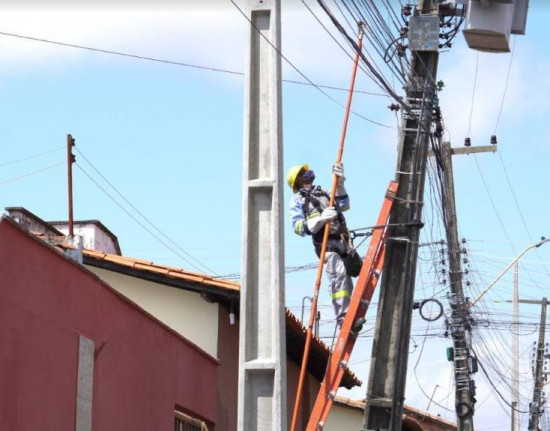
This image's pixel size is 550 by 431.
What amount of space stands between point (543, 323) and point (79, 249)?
2939cm

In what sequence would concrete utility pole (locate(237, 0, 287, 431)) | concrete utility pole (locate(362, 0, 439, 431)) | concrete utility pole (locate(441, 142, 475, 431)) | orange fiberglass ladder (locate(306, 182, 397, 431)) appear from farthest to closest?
concrete utility pole (locate(441, 142, 475, 431)) → concrete utility pole (locate(362, 0, 439, 431)) → orange fiberglass ladder (locate(306, 182, 397, 431)) → concrete utility pole (locate(237, 0, 287, 431))

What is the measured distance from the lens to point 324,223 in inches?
519

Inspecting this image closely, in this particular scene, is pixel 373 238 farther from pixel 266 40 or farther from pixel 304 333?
pixel 304 333

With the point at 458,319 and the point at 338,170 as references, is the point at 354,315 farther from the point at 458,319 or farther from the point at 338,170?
the point at 458,319

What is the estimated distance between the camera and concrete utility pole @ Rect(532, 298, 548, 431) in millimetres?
44094

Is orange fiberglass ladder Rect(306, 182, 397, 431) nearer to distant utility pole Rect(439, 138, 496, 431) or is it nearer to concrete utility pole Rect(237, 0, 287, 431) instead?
concrete utility pole Rect(237, 0, 287, 431)

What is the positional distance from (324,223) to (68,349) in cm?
285

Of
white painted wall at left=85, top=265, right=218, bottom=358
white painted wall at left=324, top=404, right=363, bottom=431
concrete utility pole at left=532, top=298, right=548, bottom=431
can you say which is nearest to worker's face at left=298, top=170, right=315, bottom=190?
white painted wall at left=85, top=265, right=218, bottom=358

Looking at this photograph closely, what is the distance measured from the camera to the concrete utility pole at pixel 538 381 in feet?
145

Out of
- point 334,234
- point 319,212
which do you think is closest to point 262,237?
point 319,212

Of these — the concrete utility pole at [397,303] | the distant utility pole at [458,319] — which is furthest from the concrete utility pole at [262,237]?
the distant utility pole at [458,319]

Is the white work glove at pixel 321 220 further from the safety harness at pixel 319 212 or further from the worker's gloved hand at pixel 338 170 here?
the worker's gloved hand at pixel 338 170

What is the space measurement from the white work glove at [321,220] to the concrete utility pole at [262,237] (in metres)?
2.14

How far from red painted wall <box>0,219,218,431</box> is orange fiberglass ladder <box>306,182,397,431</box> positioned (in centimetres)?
245
